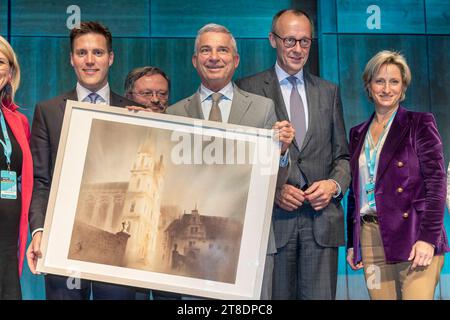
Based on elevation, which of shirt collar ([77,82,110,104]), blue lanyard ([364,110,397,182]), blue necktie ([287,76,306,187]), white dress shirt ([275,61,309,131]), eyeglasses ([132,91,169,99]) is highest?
eyeglasses ([132,91,169,99])

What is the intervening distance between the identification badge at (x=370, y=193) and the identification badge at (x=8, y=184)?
1.64 metres

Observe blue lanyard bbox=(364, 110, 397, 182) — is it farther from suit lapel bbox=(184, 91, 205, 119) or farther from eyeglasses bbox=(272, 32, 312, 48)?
suit lapel bbox=(184, 91, 205, 119)

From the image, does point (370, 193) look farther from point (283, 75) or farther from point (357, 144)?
point (283, 75)

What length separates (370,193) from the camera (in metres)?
3.24

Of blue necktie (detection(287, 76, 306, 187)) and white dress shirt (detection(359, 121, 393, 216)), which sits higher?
blue necktie (detection(287, 76, 306, 187))

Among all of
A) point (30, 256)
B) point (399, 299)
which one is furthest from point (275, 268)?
point (30, 256)

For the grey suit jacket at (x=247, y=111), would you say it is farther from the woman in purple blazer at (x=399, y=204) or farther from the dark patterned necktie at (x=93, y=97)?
the woman in purple blazer at (x=399, y=204)

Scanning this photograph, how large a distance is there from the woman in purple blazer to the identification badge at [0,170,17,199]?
1606 millimetres

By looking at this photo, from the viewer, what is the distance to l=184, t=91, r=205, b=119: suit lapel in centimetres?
311

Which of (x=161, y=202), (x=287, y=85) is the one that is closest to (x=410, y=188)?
(x=287, y=85)

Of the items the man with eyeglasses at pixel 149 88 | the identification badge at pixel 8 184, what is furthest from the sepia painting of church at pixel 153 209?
the man with eyeglasses at pixel 149 88

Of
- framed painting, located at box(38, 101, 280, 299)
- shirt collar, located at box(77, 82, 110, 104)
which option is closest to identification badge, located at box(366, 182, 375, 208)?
framed painting, located at box(38, 101, 280, 299)

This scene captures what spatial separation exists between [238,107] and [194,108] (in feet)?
0.70
